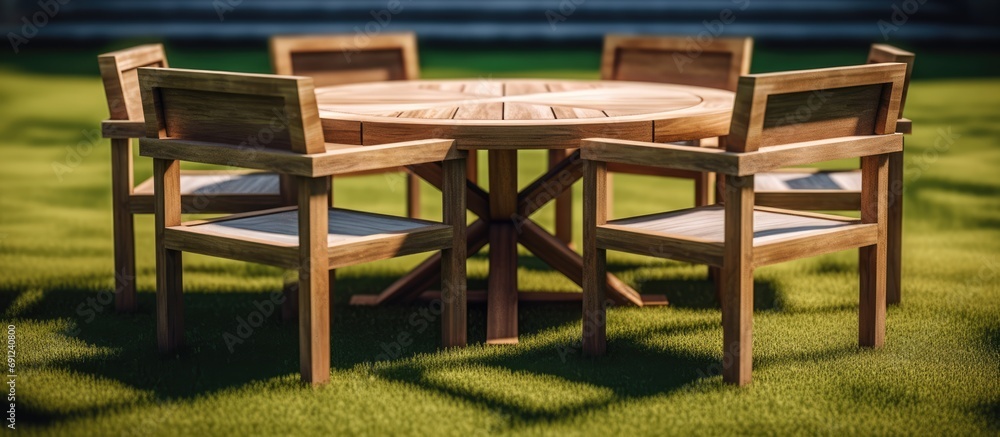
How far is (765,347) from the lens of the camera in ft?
12.0

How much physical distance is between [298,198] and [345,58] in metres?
2.40

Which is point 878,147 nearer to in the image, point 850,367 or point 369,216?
point 850,367

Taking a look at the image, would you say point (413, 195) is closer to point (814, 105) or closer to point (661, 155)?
point (661, 155)

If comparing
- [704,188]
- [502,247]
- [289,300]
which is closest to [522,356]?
[502,247]

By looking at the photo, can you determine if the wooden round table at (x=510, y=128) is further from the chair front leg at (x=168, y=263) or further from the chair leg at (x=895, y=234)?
the chair leg at (x=895, y=234)

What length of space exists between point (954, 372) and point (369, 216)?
178 cm

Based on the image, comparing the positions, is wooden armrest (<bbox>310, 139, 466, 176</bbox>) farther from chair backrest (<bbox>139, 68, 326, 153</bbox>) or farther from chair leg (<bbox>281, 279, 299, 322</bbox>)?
chair leg (<bbox>281, 279, 299, 322</bbox>)

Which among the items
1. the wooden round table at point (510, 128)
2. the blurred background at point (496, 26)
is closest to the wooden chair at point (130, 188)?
the wooden round table at point (510, 128)

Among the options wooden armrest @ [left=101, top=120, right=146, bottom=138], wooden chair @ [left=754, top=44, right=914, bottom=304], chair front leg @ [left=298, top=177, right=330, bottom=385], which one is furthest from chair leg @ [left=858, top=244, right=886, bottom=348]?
wooden armrest @ [left=101, top=120, right=146, bottom=138]

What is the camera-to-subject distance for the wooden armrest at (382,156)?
3.07 meters

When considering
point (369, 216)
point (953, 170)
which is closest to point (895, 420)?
point (369, 216)

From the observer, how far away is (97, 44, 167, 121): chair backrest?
3.98m

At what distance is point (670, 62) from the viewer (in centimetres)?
531

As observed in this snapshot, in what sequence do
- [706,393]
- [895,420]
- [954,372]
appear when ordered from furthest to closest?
[954,372] → [706,393] → [895,420]
